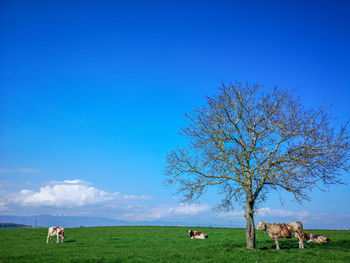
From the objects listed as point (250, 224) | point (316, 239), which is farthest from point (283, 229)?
point (316, 239)

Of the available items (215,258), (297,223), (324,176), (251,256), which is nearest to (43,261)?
(215,258)

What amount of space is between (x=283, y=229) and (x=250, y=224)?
328 centimetres

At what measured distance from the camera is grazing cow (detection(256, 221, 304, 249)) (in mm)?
22797

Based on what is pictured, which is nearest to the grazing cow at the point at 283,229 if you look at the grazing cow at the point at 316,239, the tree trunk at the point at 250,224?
the tree trunk at the point at 250,224

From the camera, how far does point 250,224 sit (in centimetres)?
2202

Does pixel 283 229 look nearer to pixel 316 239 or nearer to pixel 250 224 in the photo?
pixel 250 224

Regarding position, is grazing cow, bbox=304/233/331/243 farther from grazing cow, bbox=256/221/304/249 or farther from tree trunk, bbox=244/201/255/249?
tree trunk, bbox=244/201/255/249

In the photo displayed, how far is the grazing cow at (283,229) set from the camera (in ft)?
74.8

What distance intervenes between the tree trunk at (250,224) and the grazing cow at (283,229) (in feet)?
4.44

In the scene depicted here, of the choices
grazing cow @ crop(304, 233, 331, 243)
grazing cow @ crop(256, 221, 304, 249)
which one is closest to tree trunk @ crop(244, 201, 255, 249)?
grazing cow @ crop(256, 221, 304, 249)

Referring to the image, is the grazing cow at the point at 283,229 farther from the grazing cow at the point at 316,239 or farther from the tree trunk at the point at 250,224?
the grazing cow at the point at 316,239

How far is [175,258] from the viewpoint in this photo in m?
18.5

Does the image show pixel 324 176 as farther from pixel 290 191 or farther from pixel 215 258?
pixel 215 258

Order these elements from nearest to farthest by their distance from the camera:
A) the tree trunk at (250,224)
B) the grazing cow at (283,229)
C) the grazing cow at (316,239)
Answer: the tree trunk at (250,224) → the grazing cow at (283,229) → the grazing cow at (316,239)
